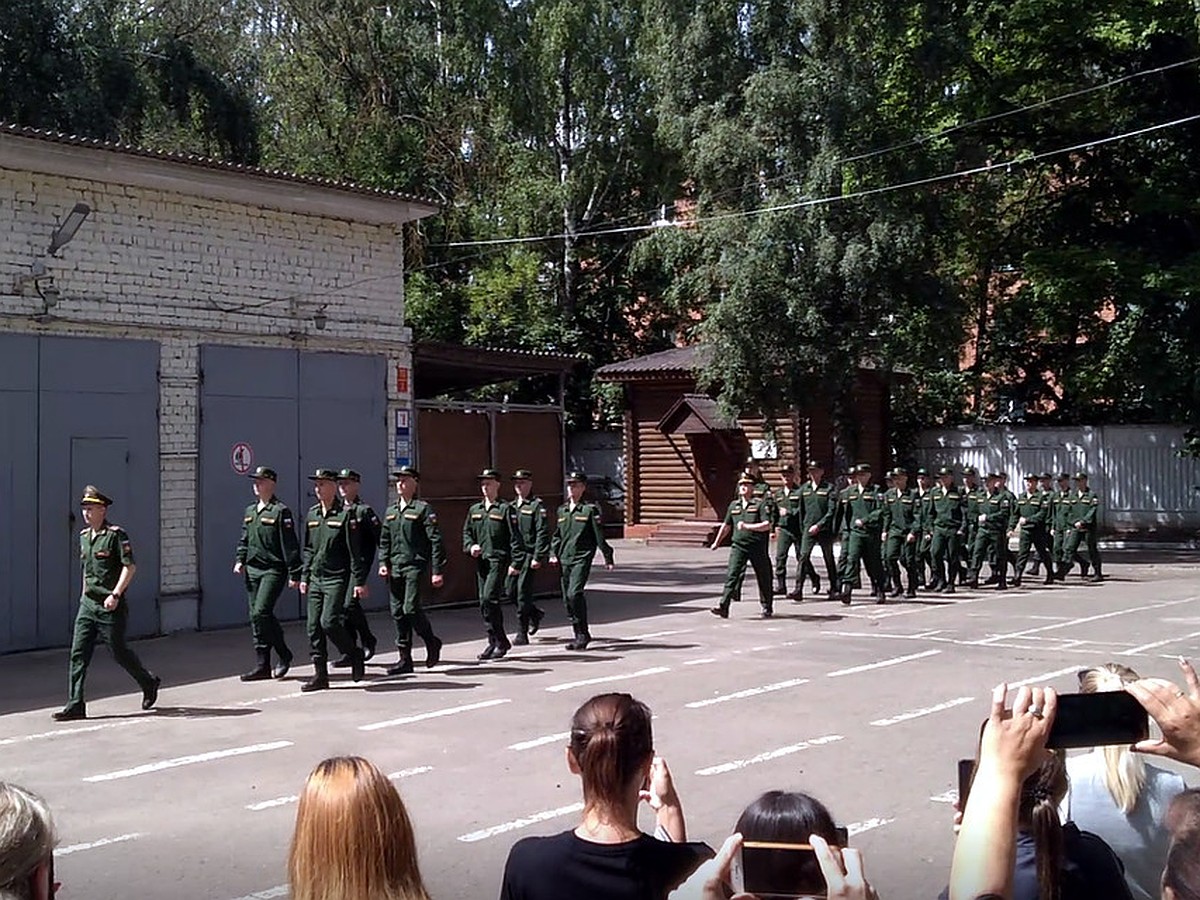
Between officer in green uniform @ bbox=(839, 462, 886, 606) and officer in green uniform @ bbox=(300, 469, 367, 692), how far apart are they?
8632 millimetres

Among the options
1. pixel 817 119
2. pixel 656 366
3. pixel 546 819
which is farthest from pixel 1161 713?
pixel 656 366

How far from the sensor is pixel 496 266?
127 feet

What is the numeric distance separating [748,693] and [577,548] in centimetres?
370

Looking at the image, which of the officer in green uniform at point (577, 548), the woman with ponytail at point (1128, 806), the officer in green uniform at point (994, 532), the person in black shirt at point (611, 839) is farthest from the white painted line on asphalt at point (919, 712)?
the officer in green uniform at point (994, 532)

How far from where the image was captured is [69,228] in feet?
49.4

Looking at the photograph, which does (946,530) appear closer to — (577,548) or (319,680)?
(577,548)

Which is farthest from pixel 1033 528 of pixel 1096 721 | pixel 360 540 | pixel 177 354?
pixel 1096 721

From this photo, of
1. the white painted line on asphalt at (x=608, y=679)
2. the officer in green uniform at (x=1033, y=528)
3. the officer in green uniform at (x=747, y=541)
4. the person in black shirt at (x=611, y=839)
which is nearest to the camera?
the person in black shirt at (x=611, y=839)

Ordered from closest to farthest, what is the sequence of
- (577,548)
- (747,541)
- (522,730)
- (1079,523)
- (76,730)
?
(522,730)
(76,730)
(577,548)
(747,541)
(1079,523)

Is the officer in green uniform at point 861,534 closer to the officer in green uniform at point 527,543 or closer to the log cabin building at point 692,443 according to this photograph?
the officer in green uniform at point 527,543

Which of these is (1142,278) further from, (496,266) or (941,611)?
(496,266)

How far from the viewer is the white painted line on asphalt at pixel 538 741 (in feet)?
32.6

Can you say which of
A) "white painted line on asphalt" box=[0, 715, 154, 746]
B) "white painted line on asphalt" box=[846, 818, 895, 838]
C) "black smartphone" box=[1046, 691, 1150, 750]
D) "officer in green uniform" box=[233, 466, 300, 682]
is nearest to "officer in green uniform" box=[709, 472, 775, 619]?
"officer in green uniform" box=[233, 466, 300, 682]

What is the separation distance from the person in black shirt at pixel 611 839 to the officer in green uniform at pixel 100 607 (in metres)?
8.59
